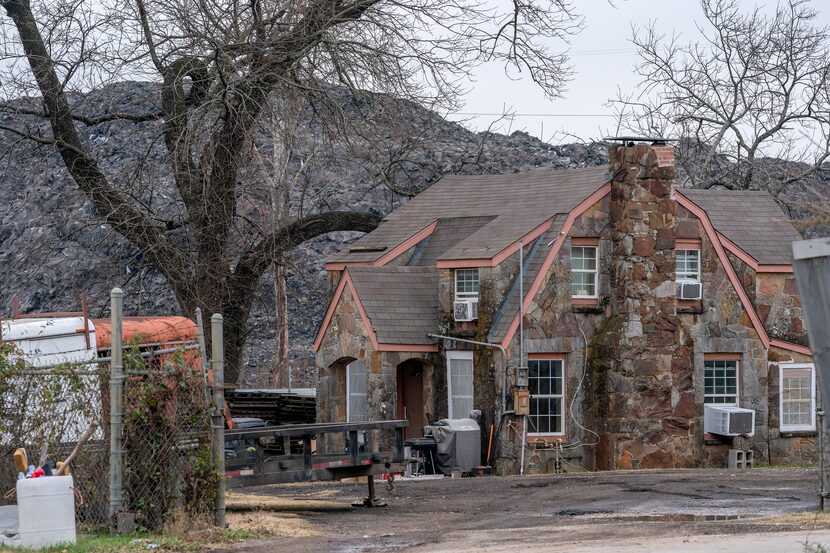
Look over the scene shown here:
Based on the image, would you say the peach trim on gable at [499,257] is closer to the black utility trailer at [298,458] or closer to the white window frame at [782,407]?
the white window frame at [782,407]

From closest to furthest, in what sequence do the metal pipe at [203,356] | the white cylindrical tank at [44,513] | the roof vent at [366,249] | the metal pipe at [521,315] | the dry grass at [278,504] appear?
the white cylindrical tank at [44,513], the metal pipe at [203,356], the dry grass at [278,504], the metal pipe at [521,315], the roof vent at [366,249]

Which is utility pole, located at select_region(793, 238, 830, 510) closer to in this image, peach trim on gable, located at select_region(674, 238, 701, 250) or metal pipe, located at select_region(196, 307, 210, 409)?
metal pipe, located at select_region(196, 307, 210, 409)

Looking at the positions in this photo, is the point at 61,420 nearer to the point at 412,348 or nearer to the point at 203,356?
the point at 203,356

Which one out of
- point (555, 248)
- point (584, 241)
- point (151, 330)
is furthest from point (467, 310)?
point (151, 330)

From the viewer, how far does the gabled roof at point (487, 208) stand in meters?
27.8

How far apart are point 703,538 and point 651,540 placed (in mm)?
539

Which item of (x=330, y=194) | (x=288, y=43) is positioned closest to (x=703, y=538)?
(x=288, y=43)

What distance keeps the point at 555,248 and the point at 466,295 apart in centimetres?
218

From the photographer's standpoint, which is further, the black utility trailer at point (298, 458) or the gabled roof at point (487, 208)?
the gabled roof at point (487, 208)

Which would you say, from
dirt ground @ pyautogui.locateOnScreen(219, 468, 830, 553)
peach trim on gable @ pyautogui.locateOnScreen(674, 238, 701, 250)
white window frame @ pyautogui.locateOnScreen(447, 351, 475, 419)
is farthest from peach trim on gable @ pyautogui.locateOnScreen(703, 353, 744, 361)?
white window frame @ pyautogui.locateOnScreen(447, 351, 475, 419)

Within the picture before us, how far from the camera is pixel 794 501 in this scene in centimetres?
1833

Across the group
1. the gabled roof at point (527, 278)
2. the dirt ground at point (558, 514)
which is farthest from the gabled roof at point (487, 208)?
the dirt ground at point (558, 514)

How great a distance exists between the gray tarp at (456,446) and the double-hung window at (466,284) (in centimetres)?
294

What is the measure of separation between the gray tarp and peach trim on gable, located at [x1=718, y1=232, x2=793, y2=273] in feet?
26.1
